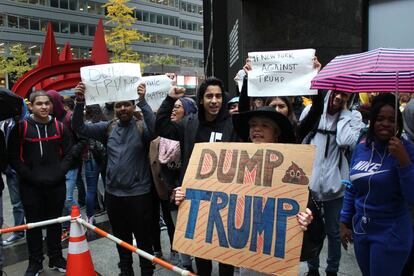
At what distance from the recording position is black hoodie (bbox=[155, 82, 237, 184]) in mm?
3607

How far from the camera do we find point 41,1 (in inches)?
2019

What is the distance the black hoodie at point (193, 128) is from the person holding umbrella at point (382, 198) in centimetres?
113

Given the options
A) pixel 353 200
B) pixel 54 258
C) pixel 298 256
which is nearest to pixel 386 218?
pixel 353 200

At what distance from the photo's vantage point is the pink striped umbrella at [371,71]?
8.47ft

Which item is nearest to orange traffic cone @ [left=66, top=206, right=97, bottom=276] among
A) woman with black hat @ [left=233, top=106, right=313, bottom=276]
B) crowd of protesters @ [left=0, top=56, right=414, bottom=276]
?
crowd of protesters @ [left=0, top=56, right=414, bottom=276]

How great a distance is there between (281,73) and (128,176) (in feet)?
6.02

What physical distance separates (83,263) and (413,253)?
314cm

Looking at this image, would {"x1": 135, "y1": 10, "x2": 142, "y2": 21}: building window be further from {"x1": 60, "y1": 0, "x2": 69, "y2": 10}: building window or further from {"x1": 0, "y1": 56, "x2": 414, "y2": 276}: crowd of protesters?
{"x1": 0, "y1": 56, "x2": 414, "y2": 276}: crowd of protesters

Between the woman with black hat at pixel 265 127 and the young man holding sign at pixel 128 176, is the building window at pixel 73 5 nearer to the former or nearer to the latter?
the young man holding sign at pixel 128 176

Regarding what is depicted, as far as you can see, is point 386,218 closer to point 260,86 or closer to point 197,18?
point 260,86

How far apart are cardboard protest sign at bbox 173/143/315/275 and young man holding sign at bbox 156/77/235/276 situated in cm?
89

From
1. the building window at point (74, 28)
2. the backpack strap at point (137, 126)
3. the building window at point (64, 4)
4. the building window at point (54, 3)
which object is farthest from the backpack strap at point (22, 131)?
the building window at point (64, 4)

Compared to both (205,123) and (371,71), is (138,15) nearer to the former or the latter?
(205,123)

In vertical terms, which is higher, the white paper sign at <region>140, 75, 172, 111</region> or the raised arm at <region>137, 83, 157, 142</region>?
the white paper sign at <region>140, 75, 172, 111</region>
